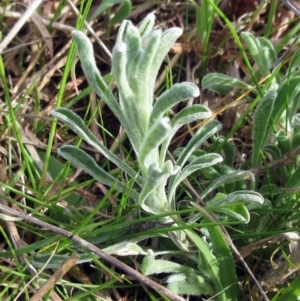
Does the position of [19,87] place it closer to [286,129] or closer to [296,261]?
[286,129]

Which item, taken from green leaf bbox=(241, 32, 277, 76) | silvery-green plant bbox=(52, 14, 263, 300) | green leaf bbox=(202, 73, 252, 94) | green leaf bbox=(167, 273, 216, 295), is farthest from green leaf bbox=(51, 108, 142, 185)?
green leaf bbox=(241, 32, 277, 76)

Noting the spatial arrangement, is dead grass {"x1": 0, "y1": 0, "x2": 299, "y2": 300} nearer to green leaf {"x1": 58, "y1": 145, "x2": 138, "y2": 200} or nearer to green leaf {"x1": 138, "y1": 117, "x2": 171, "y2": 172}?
green leaf {"x1": 58, "y1": 145, "x2": 138, "y2": 200}

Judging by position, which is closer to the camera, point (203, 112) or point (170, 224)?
point (203, 112)

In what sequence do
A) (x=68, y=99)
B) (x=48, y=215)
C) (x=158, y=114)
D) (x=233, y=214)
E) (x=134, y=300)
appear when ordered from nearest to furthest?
(x=158, y=114) < (x=233, y=214) < (x=134, y=300) < (x=48, y=215) < (x=68, y=99)

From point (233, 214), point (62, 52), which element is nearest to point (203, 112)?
point (233, 214)

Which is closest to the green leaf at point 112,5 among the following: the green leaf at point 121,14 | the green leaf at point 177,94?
the green leaf at point 121,14

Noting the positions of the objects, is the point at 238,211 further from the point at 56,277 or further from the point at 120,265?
the point at 56,277

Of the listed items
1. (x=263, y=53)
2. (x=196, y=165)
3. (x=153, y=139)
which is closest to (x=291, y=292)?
(x=196, y=165)
